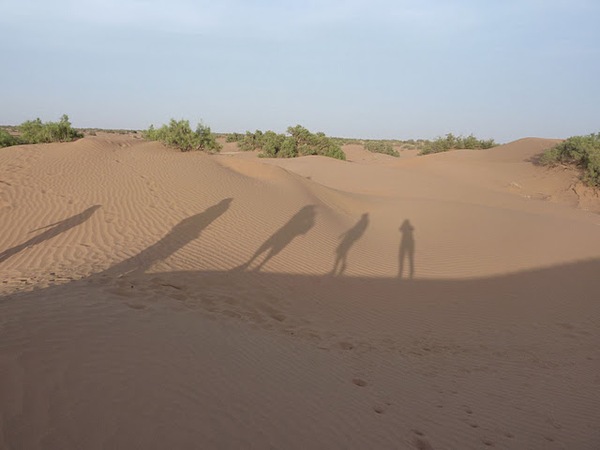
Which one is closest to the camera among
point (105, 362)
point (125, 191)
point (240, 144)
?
point (105, 362)

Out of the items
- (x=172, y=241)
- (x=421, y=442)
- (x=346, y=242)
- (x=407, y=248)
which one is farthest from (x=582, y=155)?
(x=421, y=442)

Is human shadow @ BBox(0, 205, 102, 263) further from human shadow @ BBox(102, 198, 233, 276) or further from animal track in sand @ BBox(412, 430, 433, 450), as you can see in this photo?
animal track in sand @ BBox(412, 430, 433, 450)

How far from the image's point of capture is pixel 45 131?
2086 centimetres

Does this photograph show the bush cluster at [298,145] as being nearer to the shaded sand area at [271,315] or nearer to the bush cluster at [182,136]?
the bush cluster at [182,136]

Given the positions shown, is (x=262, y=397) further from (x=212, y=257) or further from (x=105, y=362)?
(x=212, y=257)

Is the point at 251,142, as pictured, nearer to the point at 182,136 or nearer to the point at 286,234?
the point at 182,136

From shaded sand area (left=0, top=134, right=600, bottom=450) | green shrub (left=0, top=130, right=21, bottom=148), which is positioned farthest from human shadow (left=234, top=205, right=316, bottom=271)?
green shrub (left=0, top=130, right=21, bottom=148)

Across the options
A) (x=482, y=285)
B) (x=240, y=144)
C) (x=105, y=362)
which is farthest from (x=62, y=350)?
(x=240, y=144)

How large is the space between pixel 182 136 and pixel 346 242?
12.0 m

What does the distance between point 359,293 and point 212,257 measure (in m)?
3.32

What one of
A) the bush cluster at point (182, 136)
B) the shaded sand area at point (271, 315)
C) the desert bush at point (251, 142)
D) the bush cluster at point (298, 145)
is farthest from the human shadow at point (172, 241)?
the desert bush at point (251, 142)

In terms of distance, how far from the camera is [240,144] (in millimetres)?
43062

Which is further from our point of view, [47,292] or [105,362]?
[47,292]

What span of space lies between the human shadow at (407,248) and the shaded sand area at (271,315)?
9 centimetres
